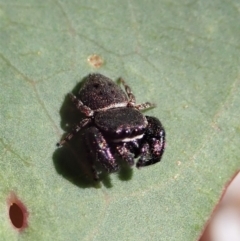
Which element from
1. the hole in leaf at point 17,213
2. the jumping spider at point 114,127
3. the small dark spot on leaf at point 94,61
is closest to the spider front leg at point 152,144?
the jumping spider at point 114,127

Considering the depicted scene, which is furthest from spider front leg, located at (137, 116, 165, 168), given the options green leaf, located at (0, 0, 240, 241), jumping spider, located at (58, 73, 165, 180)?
green leaf, located at (0, 0, 240, 241)

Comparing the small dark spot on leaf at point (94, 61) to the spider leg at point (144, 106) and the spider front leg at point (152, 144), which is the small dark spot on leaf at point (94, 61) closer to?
the spider leg at point (144, 106)

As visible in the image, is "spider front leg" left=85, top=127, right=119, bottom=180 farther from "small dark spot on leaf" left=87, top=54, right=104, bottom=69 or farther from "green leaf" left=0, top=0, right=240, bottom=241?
"small dark spot on leaf" left=87, top=54, right=104, bottom=69

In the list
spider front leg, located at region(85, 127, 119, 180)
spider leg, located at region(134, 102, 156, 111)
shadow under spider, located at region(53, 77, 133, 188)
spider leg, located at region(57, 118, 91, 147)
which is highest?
spider leg, located at region(134, 102, 156, 111)

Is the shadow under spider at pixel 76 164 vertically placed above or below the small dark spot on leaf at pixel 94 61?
below

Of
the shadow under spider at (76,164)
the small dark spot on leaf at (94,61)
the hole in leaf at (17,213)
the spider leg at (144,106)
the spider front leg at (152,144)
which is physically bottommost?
the hole in leaf at (17,213)

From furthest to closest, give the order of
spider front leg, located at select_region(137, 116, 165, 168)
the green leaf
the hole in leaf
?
spider front leg, located at select_region(137, 116, 165, 168)
the green leaf
the hole in leaf
